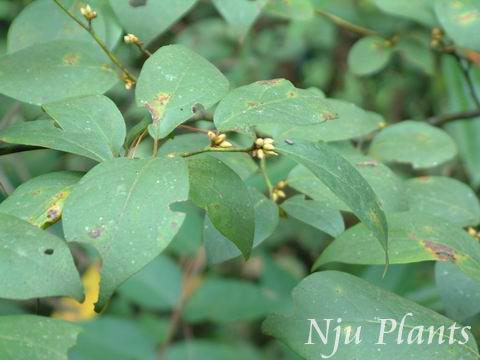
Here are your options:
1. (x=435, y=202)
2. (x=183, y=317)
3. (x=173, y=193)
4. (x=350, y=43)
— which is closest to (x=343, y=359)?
(x=173, y=193)

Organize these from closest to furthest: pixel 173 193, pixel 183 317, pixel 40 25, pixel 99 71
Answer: pixel 173 193 < pixel 99 71 < pixel 40 25 < pixel 183 317

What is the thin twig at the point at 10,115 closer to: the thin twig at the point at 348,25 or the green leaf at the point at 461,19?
the thin twig at the point at 348,25

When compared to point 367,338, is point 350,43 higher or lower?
lower

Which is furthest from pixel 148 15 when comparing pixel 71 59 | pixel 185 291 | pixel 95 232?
pixel 185 291

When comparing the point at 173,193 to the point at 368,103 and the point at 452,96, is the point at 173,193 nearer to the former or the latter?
the point at 452,96

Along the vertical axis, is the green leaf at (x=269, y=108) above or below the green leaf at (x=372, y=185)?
above

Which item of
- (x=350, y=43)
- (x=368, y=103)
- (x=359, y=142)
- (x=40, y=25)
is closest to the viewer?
(x=40, y=25)

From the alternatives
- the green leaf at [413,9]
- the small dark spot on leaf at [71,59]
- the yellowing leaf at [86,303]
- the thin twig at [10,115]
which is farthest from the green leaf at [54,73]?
the yellowing leaf at [86,303]

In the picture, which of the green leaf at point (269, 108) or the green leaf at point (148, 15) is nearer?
the green leaf at point (269, 108)
